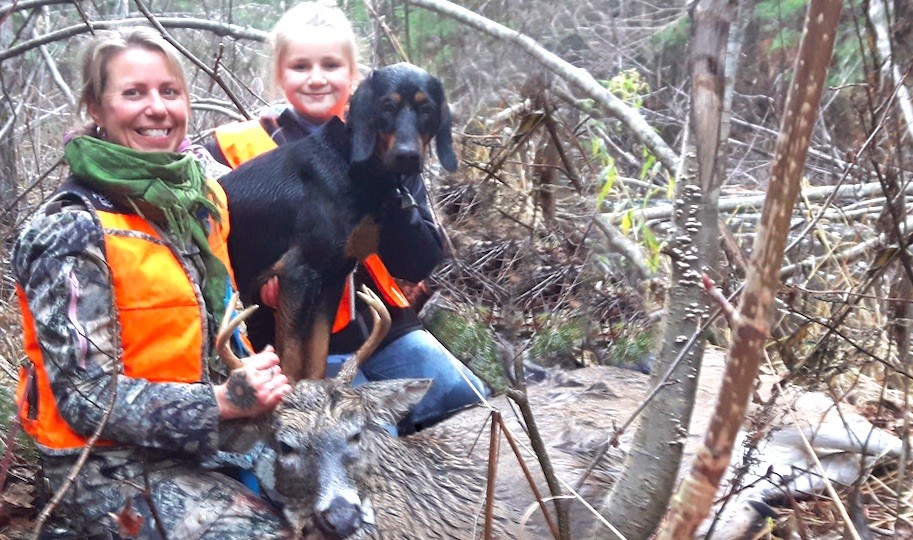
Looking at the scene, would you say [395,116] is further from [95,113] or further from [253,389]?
[253,389]

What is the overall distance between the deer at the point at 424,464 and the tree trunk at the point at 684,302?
1.21 ft

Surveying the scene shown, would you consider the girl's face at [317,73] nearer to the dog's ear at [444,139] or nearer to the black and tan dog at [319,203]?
the black and tan dog at [319,203]

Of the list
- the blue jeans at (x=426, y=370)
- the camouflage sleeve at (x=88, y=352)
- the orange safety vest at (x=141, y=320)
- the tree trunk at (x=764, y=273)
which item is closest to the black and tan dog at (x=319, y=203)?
the blue jeans at (x=426, y=370)

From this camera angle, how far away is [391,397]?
3.47 meters

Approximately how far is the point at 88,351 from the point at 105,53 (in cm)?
107

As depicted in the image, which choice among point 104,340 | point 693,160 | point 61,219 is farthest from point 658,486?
point 61,219

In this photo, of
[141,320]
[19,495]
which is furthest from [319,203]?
[19,495]

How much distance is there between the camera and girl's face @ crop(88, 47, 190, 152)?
3.28 metres

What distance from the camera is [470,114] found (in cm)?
549

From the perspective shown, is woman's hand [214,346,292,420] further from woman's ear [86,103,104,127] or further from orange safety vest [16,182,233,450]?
woman's ear [86,103,104,127]

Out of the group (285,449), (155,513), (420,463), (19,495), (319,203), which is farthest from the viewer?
(319,203)

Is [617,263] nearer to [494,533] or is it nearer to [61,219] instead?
[494,533]

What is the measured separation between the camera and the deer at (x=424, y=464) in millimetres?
3166

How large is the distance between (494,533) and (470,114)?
278 cm
